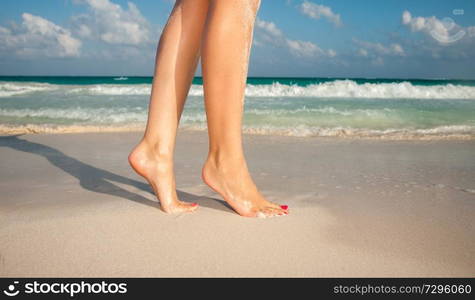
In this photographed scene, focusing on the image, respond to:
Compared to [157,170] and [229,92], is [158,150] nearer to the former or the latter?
[157,170]

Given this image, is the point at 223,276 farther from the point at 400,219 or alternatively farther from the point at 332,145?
the point at 332,145

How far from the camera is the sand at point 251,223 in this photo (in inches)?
37.7

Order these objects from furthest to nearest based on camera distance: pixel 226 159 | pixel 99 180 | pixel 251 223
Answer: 1. pixel 99 180
2. pixel 226 159
3. pixel 251 223

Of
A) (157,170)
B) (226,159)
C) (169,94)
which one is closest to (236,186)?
(226,159)

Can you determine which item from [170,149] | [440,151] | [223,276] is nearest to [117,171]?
[170,149]

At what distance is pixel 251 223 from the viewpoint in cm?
127

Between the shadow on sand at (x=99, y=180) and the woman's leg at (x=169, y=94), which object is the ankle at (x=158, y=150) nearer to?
the woman's leg at (x=169, y=94)

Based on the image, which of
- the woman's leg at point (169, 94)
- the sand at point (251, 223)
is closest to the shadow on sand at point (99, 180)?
the sand at point (251, 223)

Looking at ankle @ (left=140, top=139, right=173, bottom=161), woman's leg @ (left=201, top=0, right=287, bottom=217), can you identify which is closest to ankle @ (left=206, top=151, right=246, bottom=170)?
woman's leg @ (left=201, top=0, right=287, bottom=217)

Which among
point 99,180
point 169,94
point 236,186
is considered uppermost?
point 169,94

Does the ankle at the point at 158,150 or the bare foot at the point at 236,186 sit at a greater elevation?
the ankle at the point at 158,150

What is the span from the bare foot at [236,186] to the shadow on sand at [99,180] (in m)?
0.07

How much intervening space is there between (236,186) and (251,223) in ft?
0.59

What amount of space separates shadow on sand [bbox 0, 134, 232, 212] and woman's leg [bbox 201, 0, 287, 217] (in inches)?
4.1
